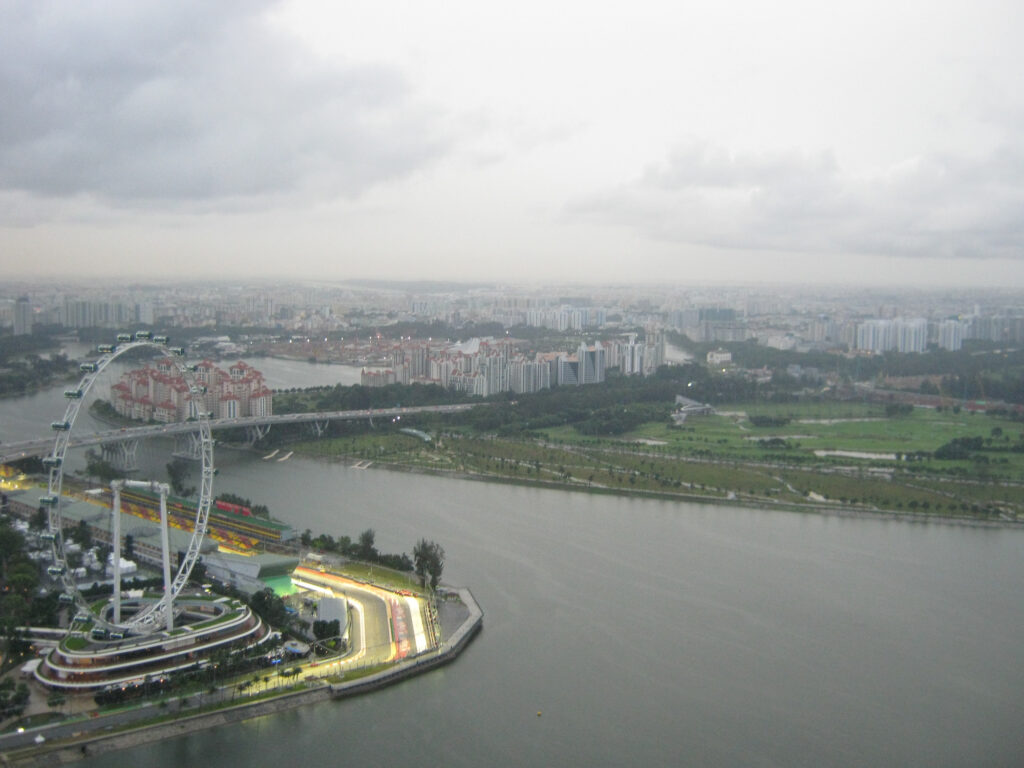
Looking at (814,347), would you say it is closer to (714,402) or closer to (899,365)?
(899,365)

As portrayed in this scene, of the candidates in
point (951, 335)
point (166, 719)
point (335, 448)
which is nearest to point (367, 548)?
point (166, 719)

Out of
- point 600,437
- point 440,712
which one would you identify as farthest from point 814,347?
point 440,712

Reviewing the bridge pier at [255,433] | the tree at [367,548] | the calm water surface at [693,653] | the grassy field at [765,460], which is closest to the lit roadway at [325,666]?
the calm water surface at [693,653]

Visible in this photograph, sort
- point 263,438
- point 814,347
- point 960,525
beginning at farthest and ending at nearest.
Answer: point 814,347 → point 263,438 → point 960,525

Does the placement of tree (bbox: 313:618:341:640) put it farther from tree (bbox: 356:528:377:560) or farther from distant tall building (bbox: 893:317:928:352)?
distant tall building (bbox: 893:317:928:352)

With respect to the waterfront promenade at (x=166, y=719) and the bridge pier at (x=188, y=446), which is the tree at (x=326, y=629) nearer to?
the waterfront promenade at (x=166, y=719)
